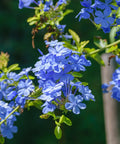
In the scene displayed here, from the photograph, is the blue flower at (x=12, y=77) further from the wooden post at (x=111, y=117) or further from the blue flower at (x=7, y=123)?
the wooden post at (x=111, y=117)

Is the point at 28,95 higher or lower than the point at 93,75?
lower

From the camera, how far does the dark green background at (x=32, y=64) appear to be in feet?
10.9

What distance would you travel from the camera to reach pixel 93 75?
3.42 m

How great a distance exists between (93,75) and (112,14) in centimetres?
236

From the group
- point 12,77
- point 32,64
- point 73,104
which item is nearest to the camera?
point 73,104

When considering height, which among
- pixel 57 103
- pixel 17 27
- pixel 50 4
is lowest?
pixel 57 103

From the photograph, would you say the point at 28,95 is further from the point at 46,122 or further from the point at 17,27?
the point at 17,27

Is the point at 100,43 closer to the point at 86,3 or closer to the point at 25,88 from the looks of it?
the point at 86,3

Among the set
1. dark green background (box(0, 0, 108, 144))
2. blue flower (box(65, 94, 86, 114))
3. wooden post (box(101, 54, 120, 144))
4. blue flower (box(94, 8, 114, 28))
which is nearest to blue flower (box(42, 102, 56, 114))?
blue flower (box(65, 94, 86, 114))

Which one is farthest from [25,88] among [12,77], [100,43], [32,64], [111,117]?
[32,64]

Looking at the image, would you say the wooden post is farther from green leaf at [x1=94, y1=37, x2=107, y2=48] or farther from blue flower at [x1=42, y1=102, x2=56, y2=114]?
blue flower at [x1=42, y1=102, x2=56, y2=114]

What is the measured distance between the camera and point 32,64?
3.40 meters

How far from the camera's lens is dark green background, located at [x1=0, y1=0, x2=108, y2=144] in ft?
10.9

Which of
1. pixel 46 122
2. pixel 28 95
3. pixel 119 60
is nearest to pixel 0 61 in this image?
pixel 28 95
